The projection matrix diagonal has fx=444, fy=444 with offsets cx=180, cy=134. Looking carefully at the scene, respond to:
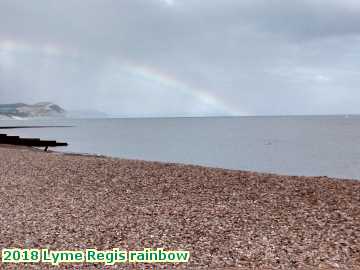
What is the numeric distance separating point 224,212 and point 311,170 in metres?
41.8

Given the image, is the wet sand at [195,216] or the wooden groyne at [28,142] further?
the wooden groyne at [28,142]

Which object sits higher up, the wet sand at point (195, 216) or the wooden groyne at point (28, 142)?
the wooden groyne at point (28, 142)

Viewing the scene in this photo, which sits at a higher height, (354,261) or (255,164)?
(255,164)

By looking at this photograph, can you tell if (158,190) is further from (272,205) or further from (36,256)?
(36,256)

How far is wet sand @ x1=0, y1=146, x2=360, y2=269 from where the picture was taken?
33.7 feet

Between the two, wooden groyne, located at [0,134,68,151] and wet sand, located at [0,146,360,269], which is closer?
wet sand, located at [0,146,360,269]

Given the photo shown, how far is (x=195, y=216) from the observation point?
1358 cm

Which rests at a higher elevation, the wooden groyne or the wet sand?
the wooden groyne

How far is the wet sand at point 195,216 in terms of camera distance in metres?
10.3

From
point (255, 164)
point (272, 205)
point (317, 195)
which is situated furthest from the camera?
point (255, 164)

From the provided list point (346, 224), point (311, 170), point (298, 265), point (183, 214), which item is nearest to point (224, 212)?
point (183, 214)

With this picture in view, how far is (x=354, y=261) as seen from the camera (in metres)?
9.57

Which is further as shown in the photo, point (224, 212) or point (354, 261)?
point (224, 212)

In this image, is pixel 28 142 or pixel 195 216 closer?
pixel 195 216
